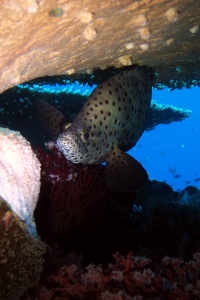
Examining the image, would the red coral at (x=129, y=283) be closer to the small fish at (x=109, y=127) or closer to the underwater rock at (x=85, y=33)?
the small fish at (x=109, y=127)

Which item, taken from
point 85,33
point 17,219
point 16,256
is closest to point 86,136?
point 85,33

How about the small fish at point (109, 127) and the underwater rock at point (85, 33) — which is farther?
the small fish at point (109, 127)

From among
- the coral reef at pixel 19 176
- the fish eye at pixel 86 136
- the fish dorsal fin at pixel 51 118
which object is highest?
the fish dorsal fin at pixel 51 118

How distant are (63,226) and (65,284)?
1650mm

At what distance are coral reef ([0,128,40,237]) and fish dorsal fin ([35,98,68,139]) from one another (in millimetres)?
2265

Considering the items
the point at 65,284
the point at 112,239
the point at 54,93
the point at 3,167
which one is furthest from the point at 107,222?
the point at 54,93

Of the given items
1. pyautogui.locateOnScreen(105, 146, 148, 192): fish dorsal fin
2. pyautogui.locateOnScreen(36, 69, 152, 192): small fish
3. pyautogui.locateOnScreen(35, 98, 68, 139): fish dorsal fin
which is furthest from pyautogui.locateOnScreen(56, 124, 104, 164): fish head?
pyautogui.locateOnScreen(35, 98, 68, 139): fish dorsal fin

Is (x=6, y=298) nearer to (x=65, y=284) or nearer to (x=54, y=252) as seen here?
(x=65, y=284)

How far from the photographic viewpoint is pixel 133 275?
2.43 meters

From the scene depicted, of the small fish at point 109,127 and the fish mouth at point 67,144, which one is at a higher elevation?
the small fish at point 109,127

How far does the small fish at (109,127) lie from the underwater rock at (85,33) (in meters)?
0.59

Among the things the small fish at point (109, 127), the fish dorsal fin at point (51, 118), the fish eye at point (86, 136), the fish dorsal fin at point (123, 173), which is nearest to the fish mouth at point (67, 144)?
the small fish at point (109, 127)

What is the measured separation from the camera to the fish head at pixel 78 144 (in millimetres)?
3977

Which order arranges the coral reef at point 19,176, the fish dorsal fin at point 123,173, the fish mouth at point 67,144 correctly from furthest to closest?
1. the fish dorsal fin at point 123,173
2. the fish mouth at point 67,144
3. the coral reef at point 19,176
